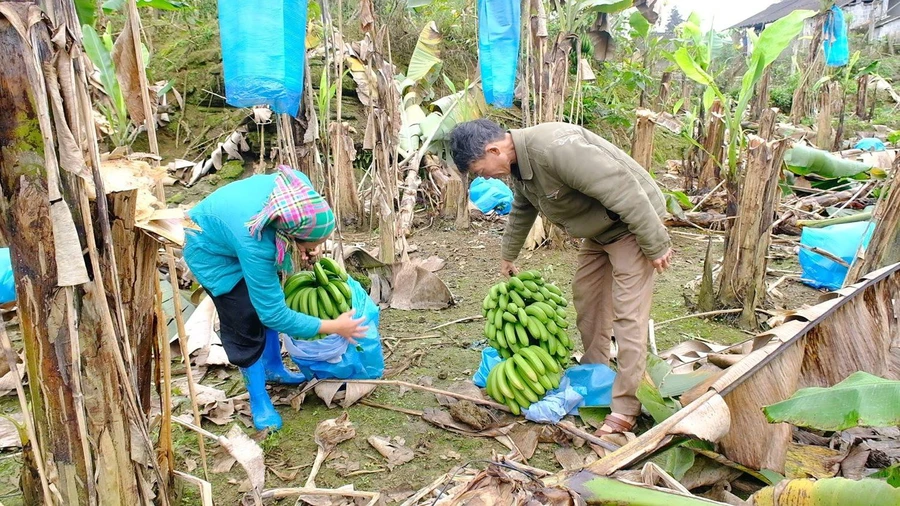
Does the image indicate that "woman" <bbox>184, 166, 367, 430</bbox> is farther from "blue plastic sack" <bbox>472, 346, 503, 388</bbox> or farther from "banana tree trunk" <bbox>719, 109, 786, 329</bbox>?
"banana tree trunk" <bbox>719, 109, 786, 329</bbox>

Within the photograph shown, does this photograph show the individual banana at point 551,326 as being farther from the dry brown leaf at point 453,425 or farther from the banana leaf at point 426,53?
the banana leaf at point 426,53

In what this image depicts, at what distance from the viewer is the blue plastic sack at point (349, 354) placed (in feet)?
10.3

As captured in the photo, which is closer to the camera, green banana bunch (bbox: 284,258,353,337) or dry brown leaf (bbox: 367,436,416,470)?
dry brown leaf (bbox: 367,436,416,470)

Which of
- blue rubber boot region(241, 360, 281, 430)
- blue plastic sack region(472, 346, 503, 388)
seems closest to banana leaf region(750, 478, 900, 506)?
blue plastic sack region(472, 346, 503, 388)

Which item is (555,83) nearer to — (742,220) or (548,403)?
(742,220)

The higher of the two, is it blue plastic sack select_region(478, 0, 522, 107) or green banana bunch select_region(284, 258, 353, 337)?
blue plastic sack select_region(478, 0, 522, 107)

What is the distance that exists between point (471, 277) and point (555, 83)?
2219 mm

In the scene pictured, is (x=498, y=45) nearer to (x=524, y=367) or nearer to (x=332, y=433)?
(x=524, y=367)

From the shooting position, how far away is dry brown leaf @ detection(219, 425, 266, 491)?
1.88m

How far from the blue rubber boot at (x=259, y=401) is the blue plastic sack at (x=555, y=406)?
1.40m

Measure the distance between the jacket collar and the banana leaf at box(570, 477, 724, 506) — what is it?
1.56m

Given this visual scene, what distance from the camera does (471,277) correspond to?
5.61 meters

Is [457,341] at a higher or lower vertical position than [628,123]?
lower

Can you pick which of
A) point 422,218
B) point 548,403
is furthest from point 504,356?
point 422,218
